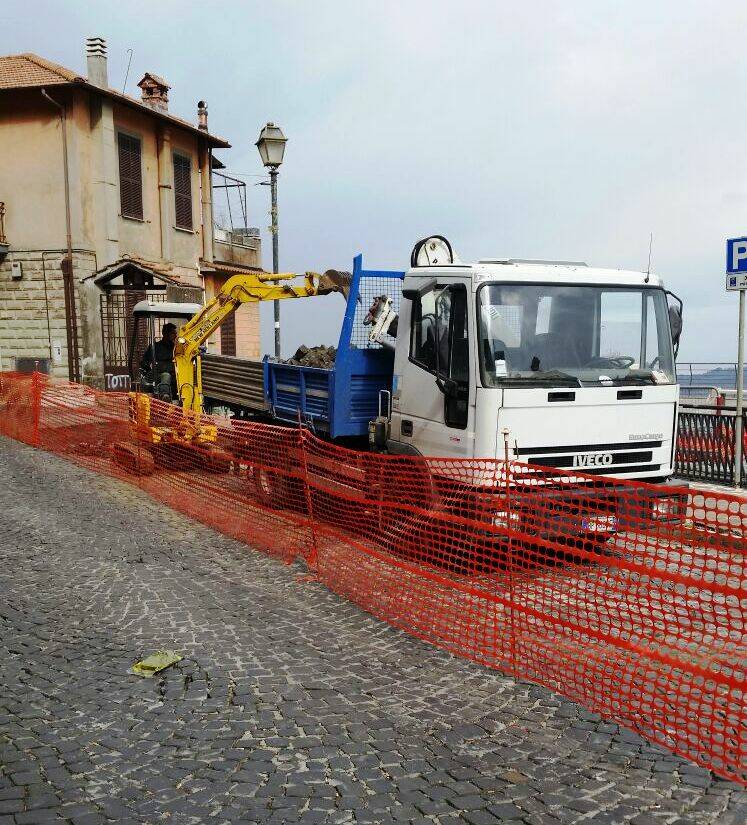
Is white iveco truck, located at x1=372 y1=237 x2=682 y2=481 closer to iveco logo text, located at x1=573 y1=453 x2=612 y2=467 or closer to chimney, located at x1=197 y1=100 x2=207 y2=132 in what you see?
iveco logo text, located at x1=573 y1=453 x2=612 y2=467

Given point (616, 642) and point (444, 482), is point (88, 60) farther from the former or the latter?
point (616, 642)

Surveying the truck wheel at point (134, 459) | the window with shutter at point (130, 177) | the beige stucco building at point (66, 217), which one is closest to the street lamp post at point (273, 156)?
the truck wheel at point (134, 459)

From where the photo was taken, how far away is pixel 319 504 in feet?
25.3

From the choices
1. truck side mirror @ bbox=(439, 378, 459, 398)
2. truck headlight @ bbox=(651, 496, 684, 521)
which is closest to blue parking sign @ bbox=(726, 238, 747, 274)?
truck headlight @ bbox=(651, 496, 684, 521)

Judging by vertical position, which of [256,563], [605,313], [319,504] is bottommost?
[256,563]

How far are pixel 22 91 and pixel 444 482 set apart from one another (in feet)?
64.5

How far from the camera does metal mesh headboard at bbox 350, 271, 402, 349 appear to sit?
8.26 metres

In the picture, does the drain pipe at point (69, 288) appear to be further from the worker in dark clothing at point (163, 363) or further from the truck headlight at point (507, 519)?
the truck headlight at point (507, 519)

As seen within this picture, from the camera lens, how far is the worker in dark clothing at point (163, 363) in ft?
41.8

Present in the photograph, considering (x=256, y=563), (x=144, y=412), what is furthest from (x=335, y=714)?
(x=144, y=412)

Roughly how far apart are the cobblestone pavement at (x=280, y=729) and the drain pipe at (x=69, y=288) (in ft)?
51.4

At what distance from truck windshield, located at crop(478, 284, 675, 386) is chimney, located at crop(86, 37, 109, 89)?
731 inches

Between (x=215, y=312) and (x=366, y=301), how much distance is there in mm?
4239

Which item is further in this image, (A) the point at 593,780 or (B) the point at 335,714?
(B) the point at 335,714
